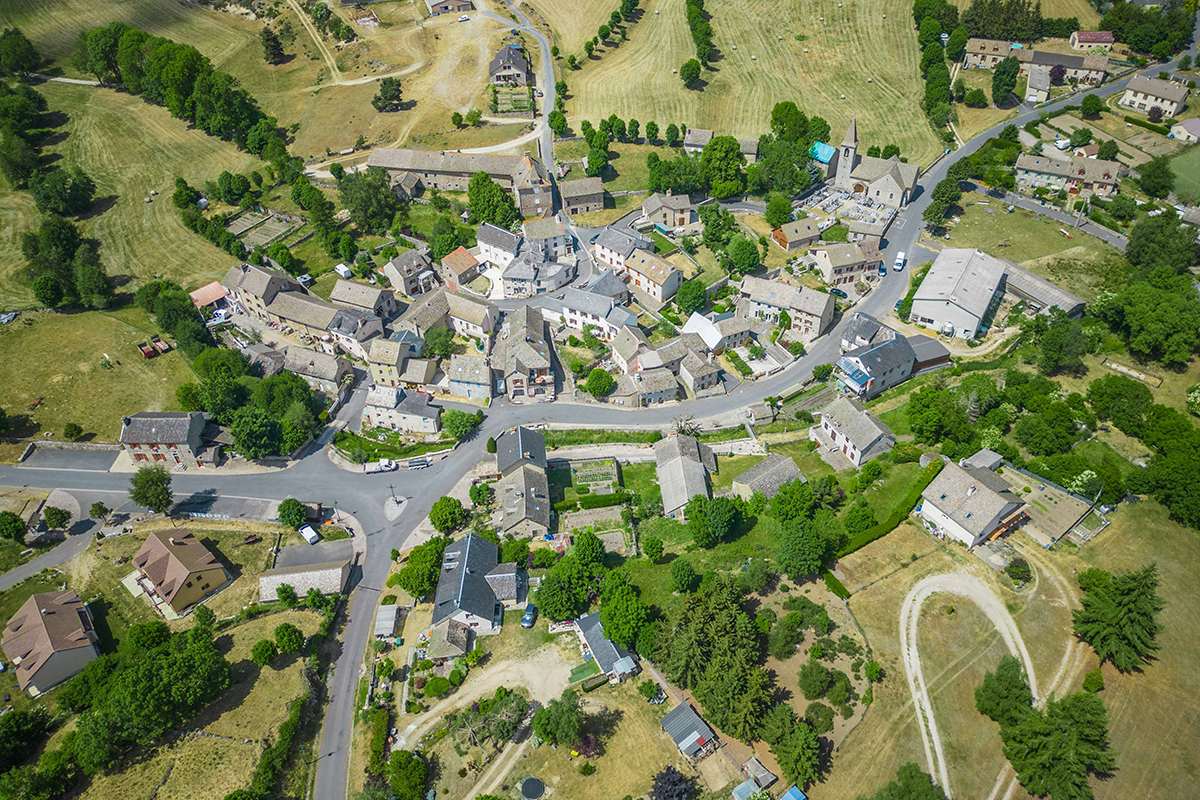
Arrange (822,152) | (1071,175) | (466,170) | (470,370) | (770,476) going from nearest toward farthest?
1. (770,476)
2. (470,370)
3. (1071,175)
4. (466,170)
5. (822,152)

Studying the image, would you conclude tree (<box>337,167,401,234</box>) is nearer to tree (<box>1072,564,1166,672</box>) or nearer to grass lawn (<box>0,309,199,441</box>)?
grass lawn (<box>0,309,199,441</box>)

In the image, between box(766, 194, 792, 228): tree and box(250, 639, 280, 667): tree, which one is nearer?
box(250, 639, 280, 667): tree

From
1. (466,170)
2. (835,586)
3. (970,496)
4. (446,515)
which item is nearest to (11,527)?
(446,515)

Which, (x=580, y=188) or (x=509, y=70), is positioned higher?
(x=509, y=70)

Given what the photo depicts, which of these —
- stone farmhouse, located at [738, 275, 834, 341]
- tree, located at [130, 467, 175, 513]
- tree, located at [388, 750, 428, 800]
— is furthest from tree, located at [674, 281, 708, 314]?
tree, located at [130, 467, 175, 513]

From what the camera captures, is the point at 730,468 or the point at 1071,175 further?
the point at 1071,175

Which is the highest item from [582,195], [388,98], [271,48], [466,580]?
[271,48]

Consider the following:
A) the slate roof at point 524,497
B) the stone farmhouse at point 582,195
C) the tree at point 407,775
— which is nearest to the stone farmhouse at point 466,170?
the stone farmhouse at point 582,195

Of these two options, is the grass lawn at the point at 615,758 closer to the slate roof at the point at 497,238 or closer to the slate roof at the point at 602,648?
the slate roof at the point at 602,648

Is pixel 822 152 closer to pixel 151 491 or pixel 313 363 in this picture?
pixel 313 363
